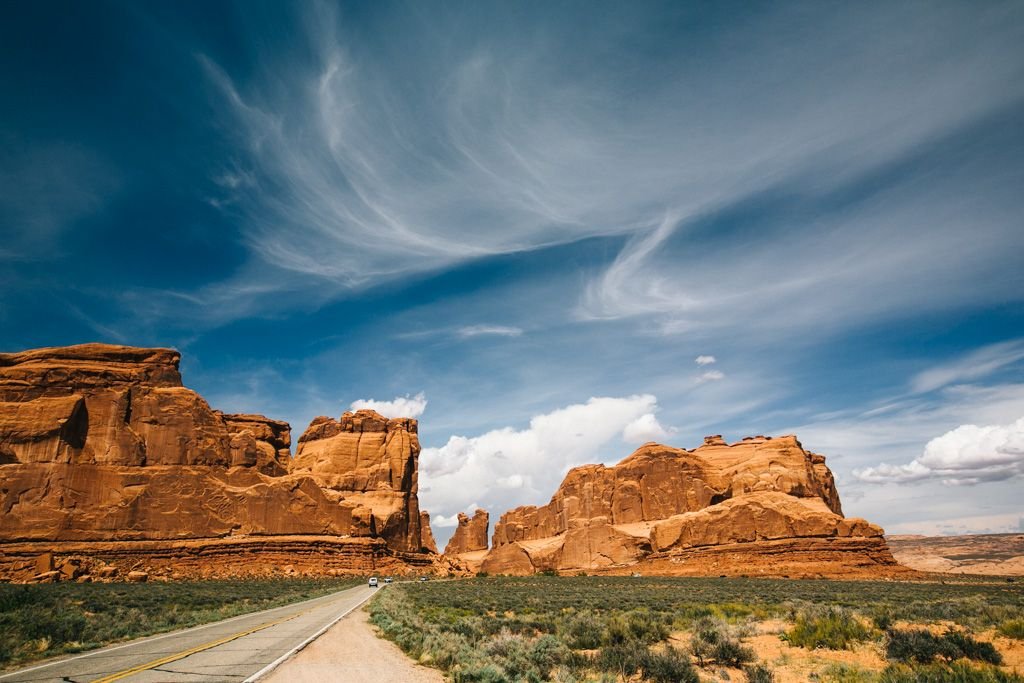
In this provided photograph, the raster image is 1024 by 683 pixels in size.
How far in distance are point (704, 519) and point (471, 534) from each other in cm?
11057

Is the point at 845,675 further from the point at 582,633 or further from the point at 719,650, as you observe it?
the point at 582,633

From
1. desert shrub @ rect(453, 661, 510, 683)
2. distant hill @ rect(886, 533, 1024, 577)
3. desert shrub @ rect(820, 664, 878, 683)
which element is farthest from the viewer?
distant hill @ rect(886, 533, 1024, 577)

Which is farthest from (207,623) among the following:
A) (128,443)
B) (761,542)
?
(761,542)

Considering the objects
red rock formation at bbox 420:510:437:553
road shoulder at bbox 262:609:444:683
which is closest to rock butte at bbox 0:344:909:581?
red rock formation at bbox 420:510:437:553

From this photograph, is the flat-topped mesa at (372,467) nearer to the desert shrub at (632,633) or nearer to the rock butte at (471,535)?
the desert shrub at (632,633)

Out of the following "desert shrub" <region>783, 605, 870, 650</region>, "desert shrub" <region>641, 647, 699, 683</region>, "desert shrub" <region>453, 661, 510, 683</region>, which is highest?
"desert shrub" <region>453, 661, 510, 683</region>

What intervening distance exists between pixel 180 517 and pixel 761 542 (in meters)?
69.0

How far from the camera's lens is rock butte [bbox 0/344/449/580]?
59.3 meters

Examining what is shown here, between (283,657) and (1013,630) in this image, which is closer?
(283,657)

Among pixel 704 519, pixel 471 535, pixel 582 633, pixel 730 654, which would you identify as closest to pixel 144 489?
pixel 582 633

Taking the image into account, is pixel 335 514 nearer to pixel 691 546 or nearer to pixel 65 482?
pixel 65 482

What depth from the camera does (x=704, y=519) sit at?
76562 mm

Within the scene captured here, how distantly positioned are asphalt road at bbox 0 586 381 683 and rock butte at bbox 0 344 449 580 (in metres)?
49.6

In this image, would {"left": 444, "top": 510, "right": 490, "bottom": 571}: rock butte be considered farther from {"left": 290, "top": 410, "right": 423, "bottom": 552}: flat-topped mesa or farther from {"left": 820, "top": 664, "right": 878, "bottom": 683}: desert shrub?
{"left": 820, "top": 664, "right": 878, "bottom": 683}: desert shrub
